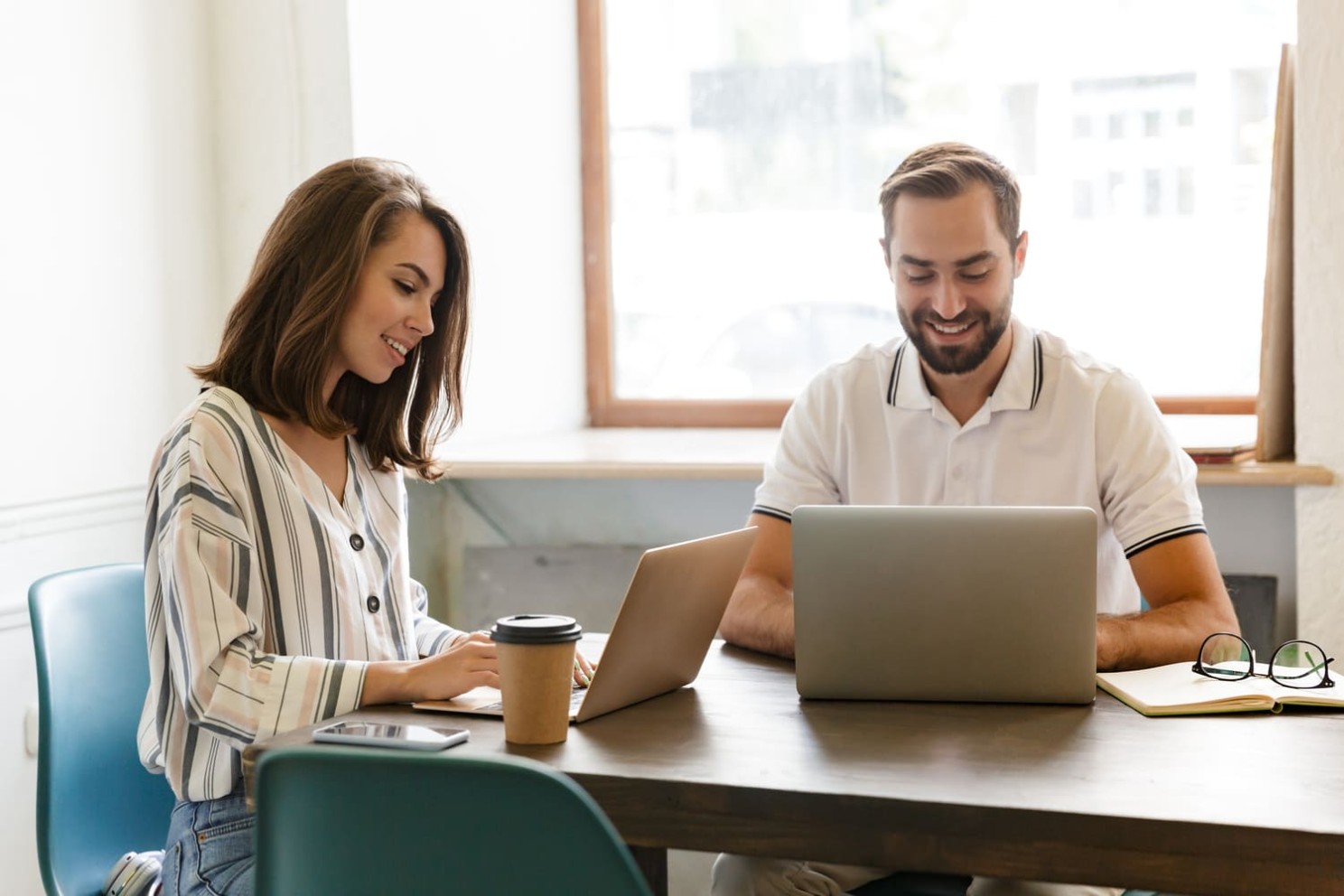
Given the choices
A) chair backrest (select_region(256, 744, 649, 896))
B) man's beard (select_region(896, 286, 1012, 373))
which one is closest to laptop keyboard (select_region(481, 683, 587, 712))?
chair backrest (select_region(256, 744, 649, 896))

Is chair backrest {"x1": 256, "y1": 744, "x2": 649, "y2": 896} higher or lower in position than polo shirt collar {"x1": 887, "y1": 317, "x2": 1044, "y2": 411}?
lower

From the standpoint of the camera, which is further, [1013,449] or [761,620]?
[1013,449]

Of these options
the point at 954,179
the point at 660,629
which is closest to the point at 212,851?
the point at 660,629

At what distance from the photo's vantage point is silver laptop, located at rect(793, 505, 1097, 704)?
1.39m

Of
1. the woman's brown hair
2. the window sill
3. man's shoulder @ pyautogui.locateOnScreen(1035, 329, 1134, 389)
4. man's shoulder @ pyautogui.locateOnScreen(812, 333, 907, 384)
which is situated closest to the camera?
the woman's brown hair

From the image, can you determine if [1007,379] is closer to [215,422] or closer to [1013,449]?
[1013,449]

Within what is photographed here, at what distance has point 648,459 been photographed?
8.81 feet

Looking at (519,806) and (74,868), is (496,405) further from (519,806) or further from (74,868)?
(519,806)

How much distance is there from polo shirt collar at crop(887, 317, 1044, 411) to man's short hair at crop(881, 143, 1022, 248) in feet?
0.51

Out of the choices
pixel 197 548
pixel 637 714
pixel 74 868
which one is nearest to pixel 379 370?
pixel 197 548

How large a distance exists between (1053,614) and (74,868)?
126 cm

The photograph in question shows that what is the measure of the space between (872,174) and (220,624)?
79.1 inches

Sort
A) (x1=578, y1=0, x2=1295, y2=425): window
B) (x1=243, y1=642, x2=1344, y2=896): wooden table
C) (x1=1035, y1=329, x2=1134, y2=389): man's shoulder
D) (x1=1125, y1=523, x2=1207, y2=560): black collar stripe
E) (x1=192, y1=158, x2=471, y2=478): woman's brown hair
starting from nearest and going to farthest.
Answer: (x1=243, y1=642, x2=1344, y2=896): wooden table < (x1=192, y1=158, x2=471, y2=478): woman's brown hair < (x1=1125, y1=523, x2=1207, y2=560): black collar stripe < (x1=1035, y1=329, x2=1134, y2=389): man's shoulder < (x1=578, y1=0, x2=1295, y2=425): window

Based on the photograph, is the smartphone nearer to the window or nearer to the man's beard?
the man's beard
